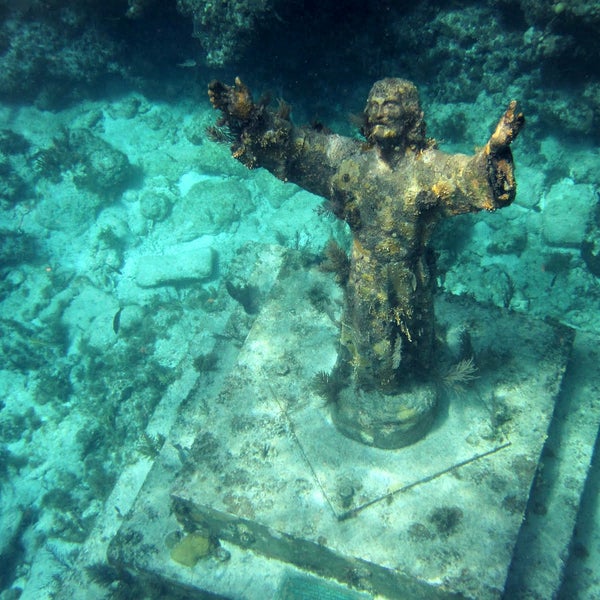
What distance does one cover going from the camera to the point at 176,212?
40.9 feet

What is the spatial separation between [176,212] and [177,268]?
2.34m

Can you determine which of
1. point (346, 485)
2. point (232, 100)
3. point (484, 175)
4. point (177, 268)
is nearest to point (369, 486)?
point (346, 485)

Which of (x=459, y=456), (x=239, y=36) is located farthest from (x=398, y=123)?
(x=239, y=36)

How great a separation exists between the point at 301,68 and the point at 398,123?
31.6 ft

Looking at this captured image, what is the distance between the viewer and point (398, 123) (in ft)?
9.52

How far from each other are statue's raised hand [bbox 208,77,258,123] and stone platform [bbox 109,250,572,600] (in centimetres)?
380

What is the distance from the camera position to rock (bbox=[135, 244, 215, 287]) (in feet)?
36.0

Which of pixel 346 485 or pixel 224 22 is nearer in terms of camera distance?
pixel 346 485

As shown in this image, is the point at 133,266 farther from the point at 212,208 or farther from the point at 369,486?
the point at 369,486

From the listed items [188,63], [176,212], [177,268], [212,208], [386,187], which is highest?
[188,63]

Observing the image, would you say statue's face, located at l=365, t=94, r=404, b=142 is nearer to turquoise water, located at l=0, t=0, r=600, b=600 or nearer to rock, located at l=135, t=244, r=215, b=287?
turquoise water, located at l=0, t=0, r=600, b=600

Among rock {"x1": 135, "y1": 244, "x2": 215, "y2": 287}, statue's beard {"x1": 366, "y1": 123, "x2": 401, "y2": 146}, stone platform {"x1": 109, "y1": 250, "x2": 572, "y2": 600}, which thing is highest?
statue's beard {"x1": 366, "y1": 123, "x2": 401, "y2": 146}

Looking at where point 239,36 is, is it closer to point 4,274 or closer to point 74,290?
point 74,290

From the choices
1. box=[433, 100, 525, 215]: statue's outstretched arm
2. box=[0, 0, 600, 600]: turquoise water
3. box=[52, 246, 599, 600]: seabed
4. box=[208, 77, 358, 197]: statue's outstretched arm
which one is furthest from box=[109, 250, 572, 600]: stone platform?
box=[208, 77, 358, 197]: statue's outstretched arm
